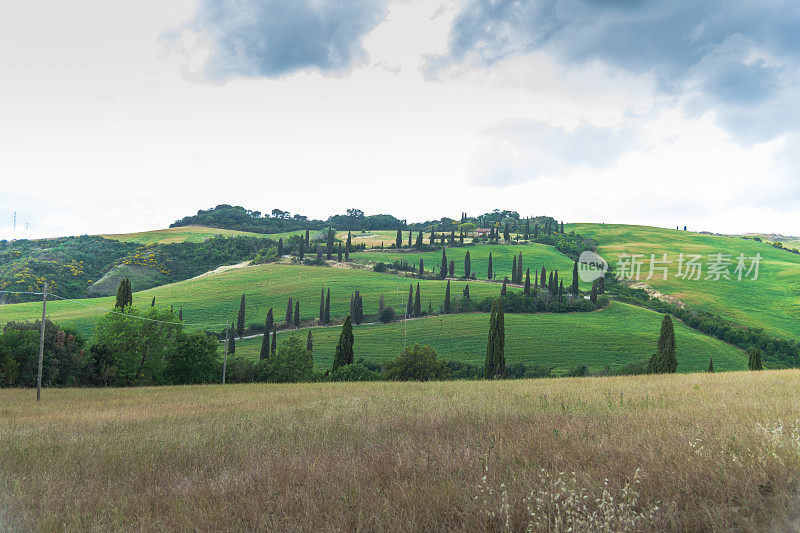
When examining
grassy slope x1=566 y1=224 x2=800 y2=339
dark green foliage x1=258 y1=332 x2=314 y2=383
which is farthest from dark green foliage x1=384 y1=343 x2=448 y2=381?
grassy slope x1=566 y1=224 x2=800 y2=339

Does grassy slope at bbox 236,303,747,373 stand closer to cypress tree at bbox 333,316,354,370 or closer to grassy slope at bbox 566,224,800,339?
cypress tree at bbox 333,316,354,370

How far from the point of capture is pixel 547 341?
10144 cm

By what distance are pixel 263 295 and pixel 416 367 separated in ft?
300

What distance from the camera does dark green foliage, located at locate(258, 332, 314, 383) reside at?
59875 millimetres

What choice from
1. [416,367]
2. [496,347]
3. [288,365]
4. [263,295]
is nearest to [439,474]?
[416,367]

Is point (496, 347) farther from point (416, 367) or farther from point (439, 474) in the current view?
point (439, 474)

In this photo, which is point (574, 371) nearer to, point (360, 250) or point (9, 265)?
point (360, 250)

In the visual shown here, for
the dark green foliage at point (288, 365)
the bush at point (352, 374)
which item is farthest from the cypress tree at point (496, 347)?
the dark green foliage at point (288, 365)

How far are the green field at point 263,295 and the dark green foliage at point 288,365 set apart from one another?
5945 centimetres

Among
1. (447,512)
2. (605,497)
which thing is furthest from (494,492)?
(605,497)

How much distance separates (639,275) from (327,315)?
118 m

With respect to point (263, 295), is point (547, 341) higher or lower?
lower

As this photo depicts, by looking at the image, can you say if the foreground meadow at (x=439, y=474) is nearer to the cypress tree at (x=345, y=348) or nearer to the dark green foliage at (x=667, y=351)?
the dark green foliage at (x=667, y=351)

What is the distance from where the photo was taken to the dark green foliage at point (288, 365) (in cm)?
5988
